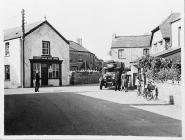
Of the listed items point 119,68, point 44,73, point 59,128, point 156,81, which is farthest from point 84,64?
point 59,128

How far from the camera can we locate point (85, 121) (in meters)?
8.38

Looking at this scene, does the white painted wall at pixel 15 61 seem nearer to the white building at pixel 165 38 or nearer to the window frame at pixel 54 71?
the window frame at pixel 54 71

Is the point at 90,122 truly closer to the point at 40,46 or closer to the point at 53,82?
the point at 40,46

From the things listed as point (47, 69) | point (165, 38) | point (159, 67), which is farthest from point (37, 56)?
point (159, 67)

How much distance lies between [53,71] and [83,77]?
6.58 meters

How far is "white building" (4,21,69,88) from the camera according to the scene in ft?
83.7

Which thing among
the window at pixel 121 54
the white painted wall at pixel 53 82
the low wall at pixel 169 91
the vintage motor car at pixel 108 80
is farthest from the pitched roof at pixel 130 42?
the white painted wall at pixel 53 82

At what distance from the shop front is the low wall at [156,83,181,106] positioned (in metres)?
15.8

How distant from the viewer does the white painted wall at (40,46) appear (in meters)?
26.2

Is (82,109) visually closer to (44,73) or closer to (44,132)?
(44,132)

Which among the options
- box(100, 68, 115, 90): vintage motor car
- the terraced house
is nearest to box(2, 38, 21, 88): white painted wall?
box(100, 68, 115, 90): vintage motor car

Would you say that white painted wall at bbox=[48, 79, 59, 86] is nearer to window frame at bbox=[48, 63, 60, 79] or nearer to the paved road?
window frame at bbox=[48, 63, 60, 79]

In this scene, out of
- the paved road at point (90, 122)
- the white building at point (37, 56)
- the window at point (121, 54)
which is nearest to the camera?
the paved road at point (90, 122)

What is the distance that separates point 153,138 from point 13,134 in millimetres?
3623
